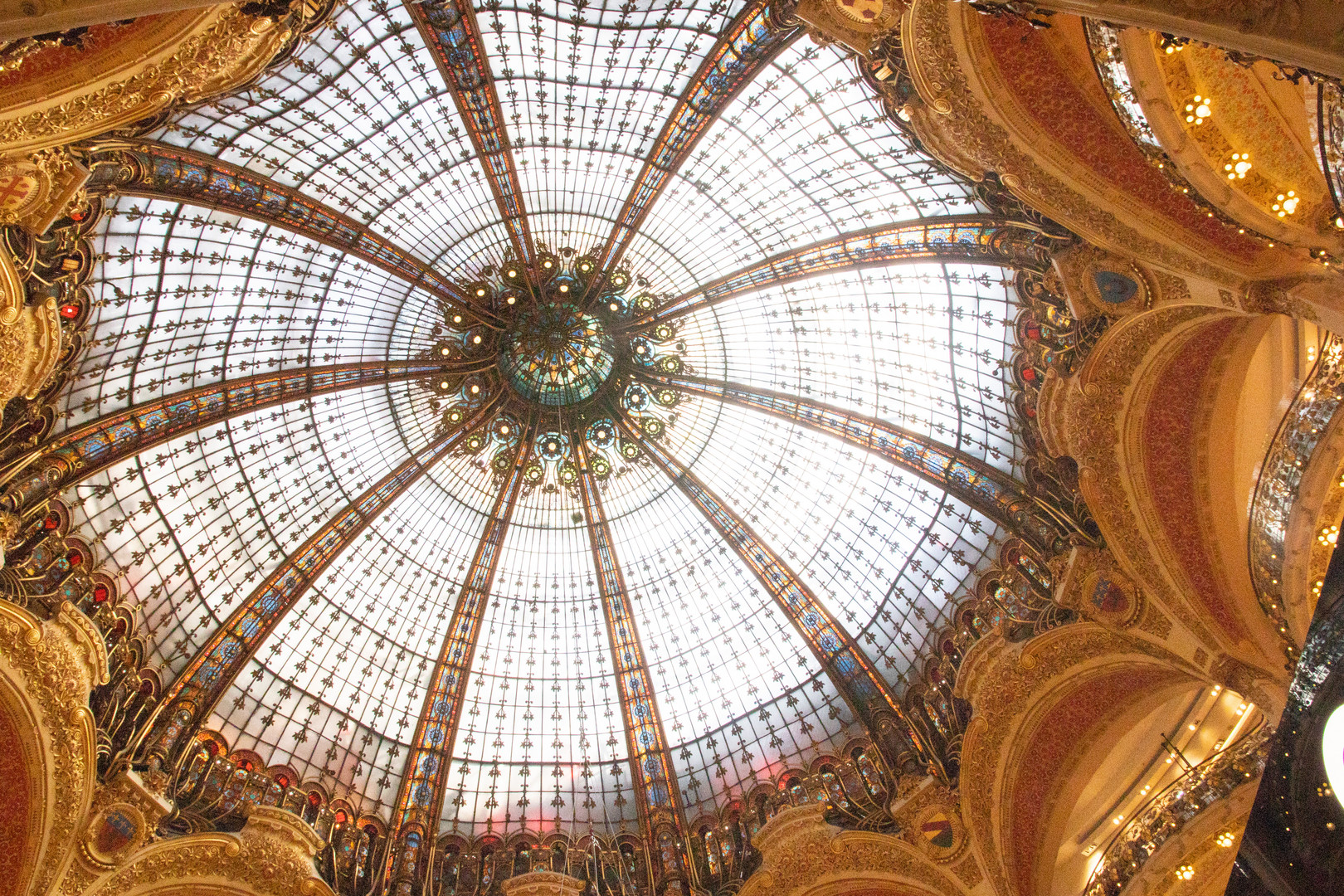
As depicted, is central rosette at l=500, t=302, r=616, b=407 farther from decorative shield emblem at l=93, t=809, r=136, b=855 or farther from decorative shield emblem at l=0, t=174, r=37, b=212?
decorative shield emblem at l=93, t=809, r=136, b=855

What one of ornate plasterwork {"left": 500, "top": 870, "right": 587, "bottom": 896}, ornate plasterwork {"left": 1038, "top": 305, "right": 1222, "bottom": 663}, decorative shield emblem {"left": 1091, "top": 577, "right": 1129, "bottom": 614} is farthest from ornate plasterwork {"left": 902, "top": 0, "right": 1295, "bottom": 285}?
ornate plasterwork {"left": 500, "top": 870, "right": 587, "bottom": 896}

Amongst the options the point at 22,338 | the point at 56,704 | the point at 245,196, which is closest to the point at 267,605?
the point at 56,704

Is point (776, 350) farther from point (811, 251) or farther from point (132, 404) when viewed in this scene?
point (132, 404)

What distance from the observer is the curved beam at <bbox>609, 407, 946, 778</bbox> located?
19.7m

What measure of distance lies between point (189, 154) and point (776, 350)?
1362 cm

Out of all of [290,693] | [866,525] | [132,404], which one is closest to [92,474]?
[132,404]

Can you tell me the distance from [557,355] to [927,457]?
9917 millimetres

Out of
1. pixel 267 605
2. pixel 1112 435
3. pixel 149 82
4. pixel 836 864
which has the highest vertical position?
pixel 267 605

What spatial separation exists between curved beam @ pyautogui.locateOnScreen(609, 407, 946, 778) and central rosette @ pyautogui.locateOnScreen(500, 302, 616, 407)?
1289mm

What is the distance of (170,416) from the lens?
18578mm

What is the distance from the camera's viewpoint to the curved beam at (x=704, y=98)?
16234 mm

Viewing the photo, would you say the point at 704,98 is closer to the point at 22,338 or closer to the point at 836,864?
the point at 22,338

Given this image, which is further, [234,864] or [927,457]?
[927,457]

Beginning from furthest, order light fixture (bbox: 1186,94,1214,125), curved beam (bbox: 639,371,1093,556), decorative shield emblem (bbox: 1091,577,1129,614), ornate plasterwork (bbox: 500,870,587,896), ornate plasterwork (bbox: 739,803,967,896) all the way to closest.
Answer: ornate plasterwork (bbox: 500,870,587,896) → ornate plasterwork (bbox: 739,803,967,896) → curved beam (bbox: 639,371,1093,556) → decorative shield emblem (bbox: 1091,577,1129,614) → light fixture (bbox: 1186,94,1214,125)
